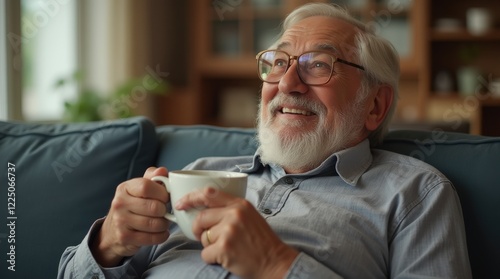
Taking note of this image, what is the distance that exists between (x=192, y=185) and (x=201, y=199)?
3cm

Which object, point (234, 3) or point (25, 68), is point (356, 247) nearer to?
point (25, 68)

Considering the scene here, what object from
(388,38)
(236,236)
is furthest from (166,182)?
(388,38)

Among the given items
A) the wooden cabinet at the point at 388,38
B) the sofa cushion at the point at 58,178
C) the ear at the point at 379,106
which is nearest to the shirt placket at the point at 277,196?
the ear at the point at 379,106

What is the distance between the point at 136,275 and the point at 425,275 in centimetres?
61

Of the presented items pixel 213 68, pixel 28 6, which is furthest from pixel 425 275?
pixel 213 68

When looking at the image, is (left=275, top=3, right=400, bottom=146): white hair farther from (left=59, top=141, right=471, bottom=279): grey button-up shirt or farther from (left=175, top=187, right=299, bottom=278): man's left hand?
(left=175, top=187, right=299, bottom=278): man's left hand

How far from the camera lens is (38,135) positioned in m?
1.74

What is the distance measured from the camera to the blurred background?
3.88 meters

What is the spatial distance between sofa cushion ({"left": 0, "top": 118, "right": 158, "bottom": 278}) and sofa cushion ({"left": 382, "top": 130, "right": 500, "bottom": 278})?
71cm

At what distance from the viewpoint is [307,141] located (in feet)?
4.90

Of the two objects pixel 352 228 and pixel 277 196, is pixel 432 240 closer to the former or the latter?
pixel 352 228

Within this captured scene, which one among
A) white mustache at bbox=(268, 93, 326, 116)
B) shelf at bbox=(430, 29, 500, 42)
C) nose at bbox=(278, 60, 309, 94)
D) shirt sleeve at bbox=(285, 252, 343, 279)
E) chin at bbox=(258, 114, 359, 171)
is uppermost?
shelf at bbox=(430, 29, 500, 42)

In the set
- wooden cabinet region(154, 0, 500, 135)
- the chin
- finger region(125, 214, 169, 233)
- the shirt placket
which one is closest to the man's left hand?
finger region(125, 214, 169, 233)

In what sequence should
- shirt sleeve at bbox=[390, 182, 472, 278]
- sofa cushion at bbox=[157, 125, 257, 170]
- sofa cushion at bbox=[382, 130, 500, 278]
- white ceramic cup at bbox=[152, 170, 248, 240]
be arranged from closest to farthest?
white ceramic cup at bbox=[152, 170, 248, 240], shirt sleeve at bbox=[390, 182, 472, 278], sofa cushion at bbox=[382, 130, 500, 278], sofa cushion at bbox=[157, 125, 257, 170]
